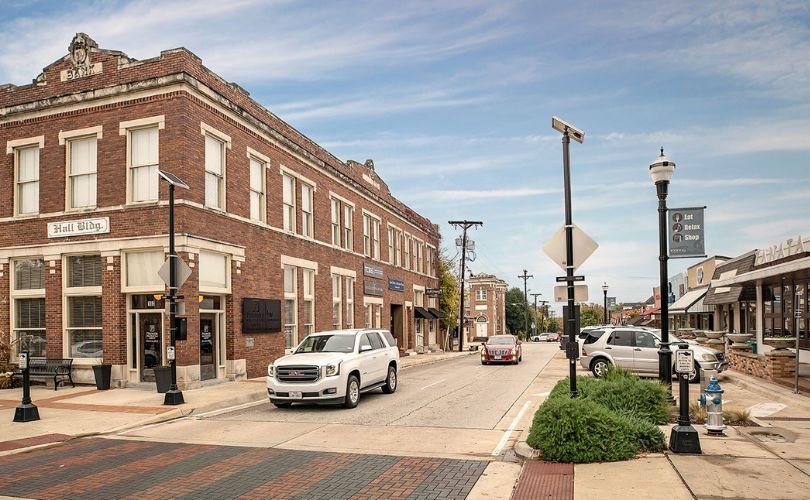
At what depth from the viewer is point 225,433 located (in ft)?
39.6

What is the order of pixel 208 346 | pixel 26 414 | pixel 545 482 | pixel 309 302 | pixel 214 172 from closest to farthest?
pixel 545 482 < pixel 26 414 < pixel 208 346 < pixel 214 172 < pixel 309 302

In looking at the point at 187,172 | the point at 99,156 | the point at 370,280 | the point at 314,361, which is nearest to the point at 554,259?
the point at 314,361

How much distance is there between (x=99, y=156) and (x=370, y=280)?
1766 cm

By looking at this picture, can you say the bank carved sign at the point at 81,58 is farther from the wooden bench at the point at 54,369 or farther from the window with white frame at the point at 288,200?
the wooden bench at the point at 54,369

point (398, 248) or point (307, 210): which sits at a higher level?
point (307, 210)

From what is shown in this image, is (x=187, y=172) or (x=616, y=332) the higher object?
(x=187, y=172)

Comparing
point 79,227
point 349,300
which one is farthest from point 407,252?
point 79,227

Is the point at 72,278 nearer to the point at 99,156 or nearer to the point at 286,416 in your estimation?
the point at 99,156

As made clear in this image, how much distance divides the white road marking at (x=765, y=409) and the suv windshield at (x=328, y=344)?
28.5 feet

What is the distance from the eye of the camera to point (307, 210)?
2792cm

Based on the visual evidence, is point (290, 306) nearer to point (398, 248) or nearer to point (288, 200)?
point (288, 200)

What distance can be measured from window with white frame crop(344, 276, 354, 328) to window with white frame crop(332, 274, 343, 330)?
0.81m

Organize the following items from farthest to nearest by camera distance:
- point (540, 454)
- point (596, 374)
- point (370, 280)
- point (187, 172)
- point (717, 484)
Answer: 1. point (370, 280)
2. point (596, 374)
3. point (187, 172)
4. point (540, 454)
5. point (717, 484)

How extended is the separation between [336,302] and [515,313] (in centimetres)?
8880
